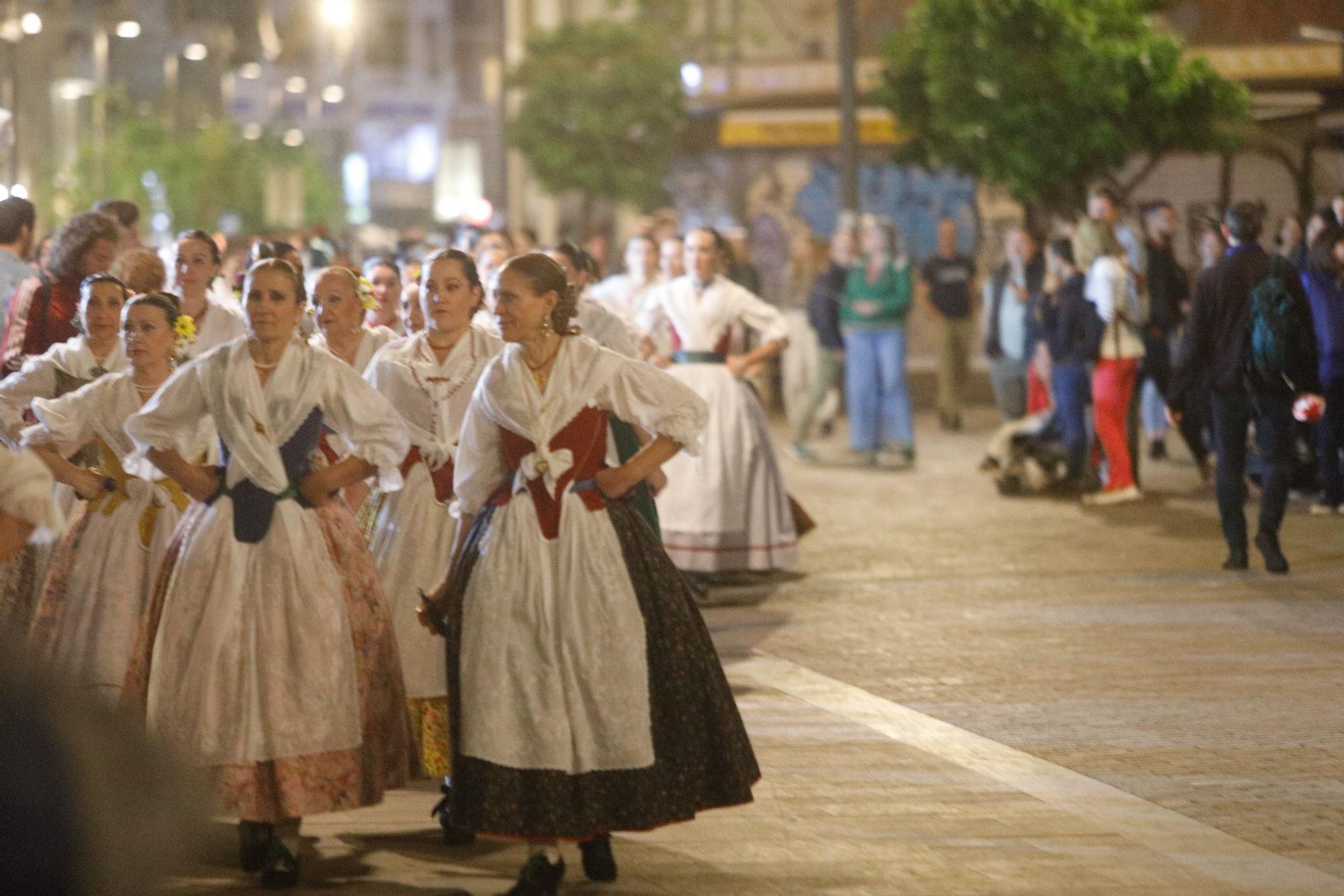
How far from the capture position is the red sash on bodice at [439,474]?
308 inches

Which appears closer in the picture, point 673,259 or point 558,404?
point 558,404

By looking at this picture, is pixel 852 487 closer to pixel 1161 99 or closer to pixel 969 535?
pixel 969 535

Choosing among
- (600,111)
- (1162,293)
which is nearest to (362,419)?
(1162,293)

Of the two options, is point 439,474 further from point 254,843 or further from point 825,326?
point 825,326

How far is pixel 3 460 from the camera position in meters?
5.54

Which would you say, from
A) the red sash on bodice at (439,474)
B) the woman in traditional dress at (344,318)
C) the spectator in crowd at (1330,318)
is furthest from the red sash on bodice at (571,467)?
the spectator in crowd at (1330,318)

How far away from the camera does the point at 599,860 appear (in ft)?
21.9

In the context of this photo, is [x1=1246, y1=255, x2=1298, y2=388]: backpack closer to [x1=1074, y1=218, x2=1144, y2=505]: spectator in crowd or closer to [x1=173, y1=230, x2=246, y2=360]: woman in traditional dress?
[x1=1074, y1=218, x2=1144, y2=505]: spectator in crowd

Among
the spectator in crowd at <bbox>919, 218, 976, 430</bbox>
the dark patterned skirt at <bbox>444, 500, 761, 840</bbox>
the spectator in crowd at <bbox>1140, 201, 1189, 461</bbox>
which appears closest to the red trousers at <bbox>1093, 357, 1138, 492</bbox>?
the spectator in crowd at <bbox>1140, 201, 1189, 461</bbox>

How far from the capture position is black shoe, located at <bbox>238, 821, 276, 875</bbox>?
6664 millimetres

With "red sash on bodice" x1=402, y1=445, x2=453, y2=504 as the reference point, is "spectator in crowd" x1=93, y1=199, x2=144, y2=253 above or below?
above

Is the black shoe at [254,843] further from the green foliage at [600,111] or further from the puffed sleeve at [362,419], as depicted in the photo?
the green foliage at [600,111]

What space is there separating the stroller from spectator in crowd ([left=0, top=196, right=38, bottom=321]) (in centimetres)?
823

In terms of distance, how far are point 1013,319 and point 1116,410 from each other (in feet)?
11.2
